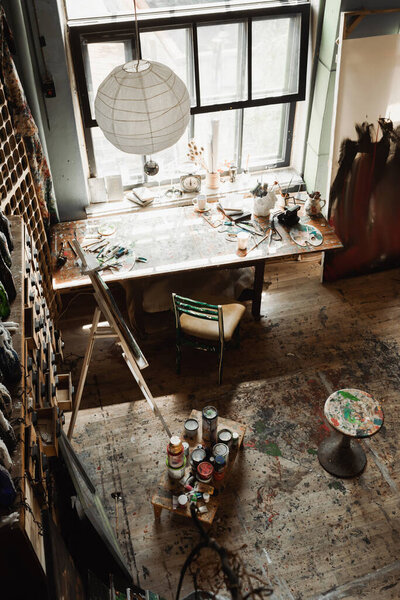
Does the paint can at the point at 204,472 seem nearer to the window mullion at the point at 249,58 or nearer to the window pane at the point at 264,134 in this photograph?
the window pane at the point at 264,134

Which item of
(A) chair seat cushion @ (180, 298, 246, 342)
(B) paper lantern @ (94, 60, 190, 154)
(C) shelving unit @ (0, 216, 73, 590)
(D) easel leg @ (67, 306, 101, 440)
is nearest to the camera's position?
(C) shelving unit @ (0, 216, 73, 590)

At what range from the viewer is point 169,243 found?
15.6 feet

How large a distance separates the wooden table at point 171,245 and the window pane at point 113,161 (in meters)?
0.44

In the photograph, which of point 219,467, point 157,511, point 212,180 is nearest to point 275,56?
point 212,180

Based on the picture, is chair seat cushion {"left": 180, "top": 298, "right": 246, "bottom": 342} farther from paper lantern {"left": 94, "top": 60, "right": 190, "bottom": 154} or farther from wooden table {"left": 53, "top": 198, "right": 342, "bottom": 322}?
paper lantern {"left": 94, "top": 60, "right": 190, "bottom": 154}

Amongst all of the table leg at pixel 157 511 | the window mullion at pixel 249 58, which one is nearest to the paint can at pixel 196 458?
the table leg at pixel 157 511

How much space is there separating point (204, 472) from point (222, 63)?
3683 mm

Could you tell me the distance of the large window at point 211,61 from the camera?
4.41 m

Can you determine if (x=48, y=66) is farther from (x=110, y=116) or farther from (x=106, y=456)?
(x=106, y=456)

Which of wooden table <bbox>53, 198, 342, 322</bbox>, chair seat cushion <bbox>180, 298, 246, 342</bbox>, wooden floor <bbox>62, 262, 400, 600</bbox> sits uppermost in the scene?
wooden table <bbox>53, 198, 342, 322</bbox>

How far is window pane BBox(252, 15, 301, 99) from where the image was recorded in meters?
4.70

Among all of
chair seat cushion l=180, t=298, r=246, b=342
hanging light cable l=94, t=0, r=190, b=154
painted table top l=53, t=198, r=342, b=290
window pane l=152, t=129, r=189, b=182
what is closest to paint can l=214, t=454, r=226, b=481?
chair seat cushion l=180, t=298, r=246, b=342

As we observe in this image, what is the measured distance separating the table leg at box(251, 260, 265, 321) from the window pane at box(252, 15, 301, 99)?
1719 mm

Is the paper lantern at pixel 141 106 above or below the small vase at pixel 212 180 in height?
above
